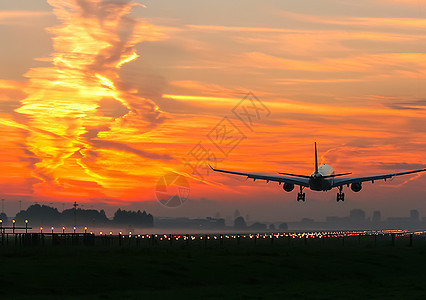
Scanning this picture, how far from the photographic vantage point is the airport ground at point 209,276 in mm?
66938

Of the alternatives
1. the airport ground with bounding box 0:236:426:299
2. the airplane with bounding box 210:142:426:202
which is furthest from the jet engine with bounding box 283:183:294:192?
the airport ground with bounding box 0:236:426:299

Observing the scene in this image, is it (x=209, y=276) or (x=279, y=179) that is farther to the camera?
(x=279, y=179)

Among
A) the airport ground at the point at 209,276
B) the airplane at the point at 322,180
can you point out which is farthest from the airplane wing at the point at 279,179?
the airport ground at the point at 209,276

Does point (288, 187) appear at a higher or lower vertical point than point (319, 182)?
lower

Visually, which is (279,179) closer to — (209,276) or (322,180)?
(322,180)

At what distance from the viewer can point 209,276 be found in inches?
3159

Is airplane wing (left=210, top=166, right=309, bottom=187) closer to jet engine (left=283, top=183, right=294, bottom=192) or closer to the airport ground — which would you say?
jet engine (left=283, top=183, right=294, bottom=192)

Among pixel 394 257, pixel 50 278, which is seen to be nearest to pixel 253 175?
pixel 394 257

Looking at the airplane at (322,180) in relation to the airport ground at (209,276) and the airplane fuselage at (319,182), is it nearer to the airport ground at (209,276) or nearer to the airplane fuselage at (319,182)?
the airplane fuselage at (319,182)

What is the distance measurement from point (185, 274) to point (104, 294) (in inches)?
604

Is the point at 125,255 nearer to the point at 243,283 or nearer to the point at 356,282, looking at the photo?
the point at 243,283

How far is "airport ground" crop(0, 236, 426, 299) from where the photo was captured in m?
66.9

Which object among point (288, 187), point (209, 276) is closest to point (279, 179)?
point (288, 187)

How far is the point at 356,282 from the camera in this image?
83.6 m
